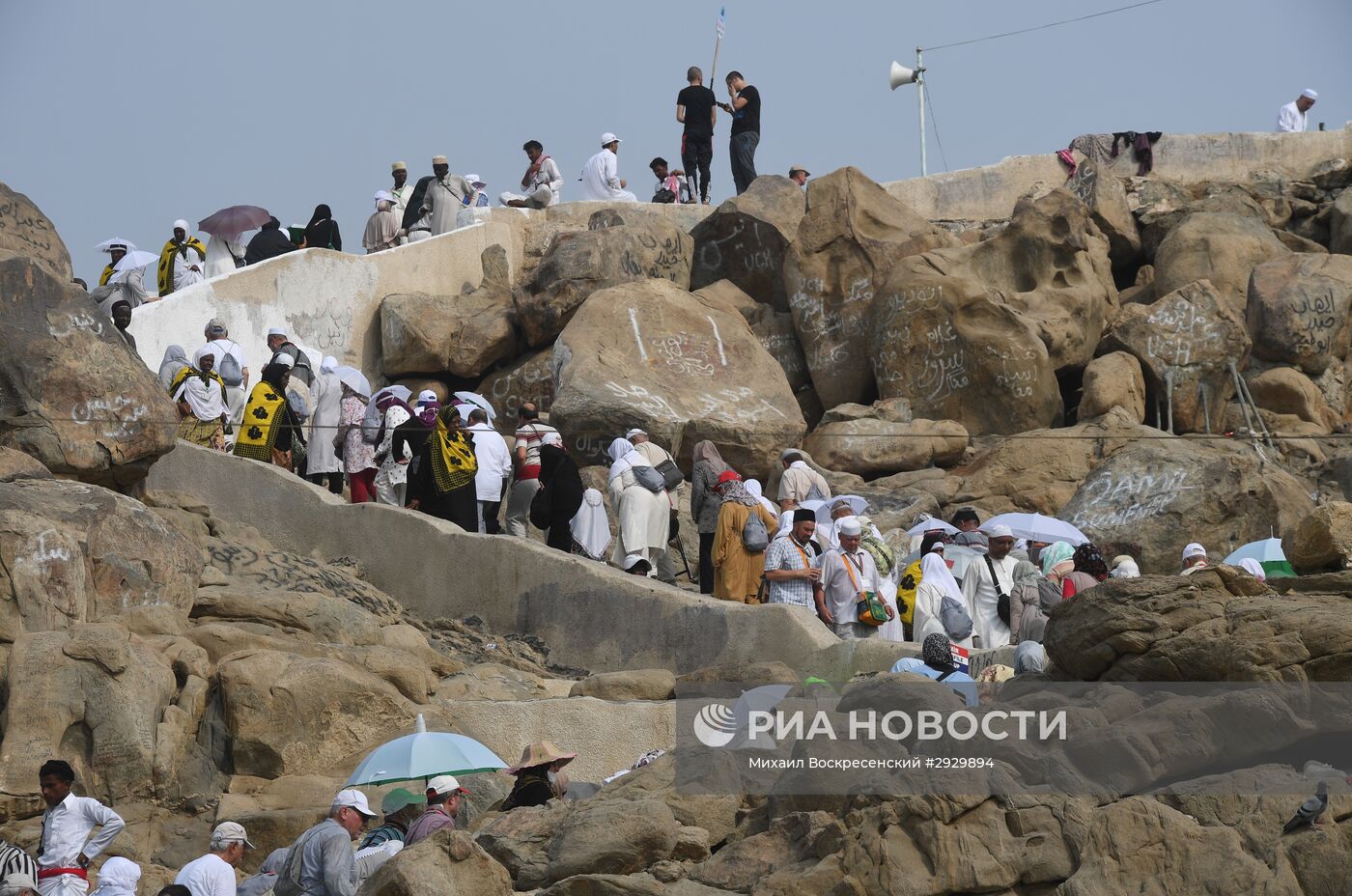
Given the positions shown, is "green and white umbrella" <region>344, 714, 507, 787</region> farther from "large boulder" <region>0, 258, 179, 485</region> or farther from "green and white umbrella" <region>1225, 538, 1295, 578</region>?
"green and white umbrella" <region>1225, 538, 1295, 578</region>

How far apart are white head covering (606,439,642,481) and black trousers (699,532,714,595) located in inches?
28.5

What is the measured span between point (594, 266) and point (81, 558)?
10.5 m

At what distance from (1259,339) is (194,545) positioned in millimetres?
12342

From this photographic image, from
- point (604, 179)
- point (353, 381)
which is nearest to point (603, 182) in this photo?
point (604, 179)

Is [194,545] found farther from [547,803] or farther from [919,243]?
[919,243]

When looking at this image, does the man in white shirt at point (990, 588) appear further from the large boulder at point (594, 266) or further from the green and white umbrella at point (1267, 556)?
the large boulder at point (594, 266)

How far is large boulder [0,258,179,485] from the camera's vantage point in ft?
45.1

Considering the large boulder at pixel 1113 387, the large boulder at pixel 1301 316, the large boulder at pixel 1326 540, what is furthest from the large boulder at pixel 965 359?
the large boulder at pixel 1326 540

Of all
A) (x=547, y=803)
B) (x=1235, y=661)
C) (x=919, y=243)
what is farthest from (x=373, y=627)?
(x=919, y=243)

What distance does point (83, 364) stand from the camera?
45.9 feet

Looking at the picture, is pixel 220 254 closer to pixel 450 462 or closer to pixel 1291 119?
pixel 450 462

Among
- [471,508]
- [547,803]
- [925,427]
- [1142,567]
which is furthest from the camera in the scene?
[925,427]

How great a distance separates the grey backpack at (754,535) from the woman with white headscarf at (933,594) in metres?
1.17

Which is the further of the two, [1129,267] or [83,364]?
[1129,267]
